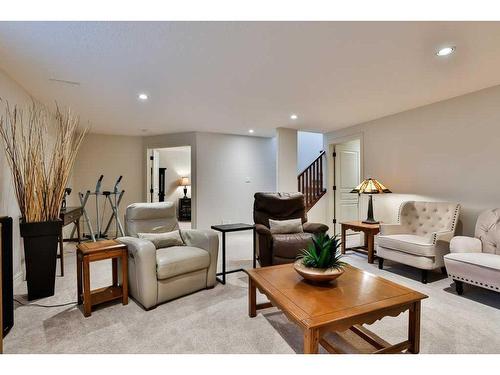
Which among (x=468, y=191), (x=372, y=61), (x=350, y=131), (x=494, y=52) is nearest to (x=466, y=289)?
(x=468, y=191)

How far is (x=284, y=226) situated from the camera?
11.5ft

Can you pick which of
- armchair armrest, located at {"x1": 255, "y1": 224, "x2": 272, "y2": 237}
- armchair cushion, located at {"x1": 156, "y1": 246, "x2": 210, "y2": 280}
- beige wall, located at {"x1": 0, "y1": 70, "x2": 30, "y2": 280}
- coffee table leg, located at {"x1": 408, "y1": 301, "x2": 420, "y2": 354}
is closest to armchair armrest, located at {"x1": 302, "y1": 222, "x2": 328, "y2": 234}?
armchair armrest, located at {"x1": 255, "y1": 224, "x2": 272, "y2": 237}

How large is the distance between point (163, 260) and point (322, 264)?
1.39m

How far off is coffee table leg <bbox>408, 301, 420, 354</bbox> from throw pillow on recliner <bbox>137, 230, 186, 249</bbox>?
7.08ft

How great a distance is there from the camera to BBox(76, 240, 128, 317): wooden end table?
2.14 metres

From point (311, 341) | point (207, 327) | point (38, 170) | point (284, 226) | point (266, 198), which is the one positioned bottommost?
point (207, 327)

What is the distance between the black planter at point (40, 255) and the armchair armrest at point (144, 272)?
833 mm

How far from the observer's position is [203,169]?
5355 mm

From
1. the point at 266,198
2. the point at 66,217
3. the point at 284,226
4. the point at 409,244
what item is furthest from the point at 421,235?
the point at 66,217

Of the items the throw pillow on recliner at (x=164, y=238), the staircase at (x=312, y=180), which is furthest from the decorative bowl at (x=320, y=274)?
the staircase at (x=312, y=180)

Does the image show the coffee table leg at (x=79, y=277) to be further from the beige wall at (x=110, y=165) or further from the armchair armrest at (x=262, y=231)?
the beige wall at (x=110, y=165)

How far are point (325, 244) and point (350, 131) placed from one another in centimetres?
361

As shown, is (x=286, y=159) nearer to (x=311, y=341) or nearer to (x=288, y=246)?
(x=288, y=246)

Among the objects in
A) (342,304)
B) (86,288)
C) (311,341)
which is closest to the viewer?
(311,341)
